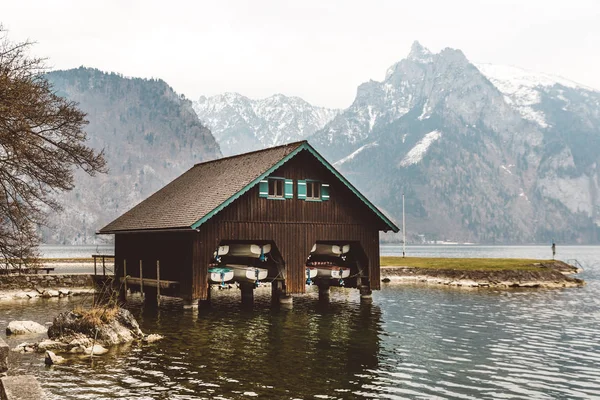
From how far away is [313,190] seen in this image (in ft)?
136

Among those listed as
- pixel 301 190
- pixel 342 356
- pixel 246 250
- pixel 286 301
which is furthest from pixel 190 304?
pixel 342 356

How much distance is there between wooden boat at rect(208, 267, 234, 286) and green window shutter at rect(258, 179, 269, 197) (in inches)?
214

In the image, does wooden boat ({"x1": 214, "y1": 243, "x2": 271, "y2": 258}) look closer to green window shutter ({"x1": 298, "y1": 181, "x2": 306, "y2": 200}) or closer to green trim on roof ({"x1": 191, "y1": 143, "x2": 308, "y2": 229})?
green window shutter ({"x1": 298, "y1": 181, "x2": 306, "y2": 200})

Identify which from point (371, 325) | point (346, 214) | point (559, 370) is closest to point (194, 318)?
point (371, 325)

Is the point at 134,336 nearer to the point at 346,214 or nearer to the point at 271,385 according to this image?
the point at 271,385

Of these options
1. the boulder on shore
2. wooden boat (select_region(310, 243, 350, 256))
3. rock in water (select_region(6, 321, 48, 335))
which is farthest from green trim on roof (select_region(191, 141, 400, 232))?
rock in water (select_region(6, 321, 48, 335))

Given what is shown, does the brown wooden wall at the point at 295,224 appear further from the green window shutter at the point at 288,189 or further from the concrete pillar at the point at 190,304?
the concrete pillar at the point at 190,304

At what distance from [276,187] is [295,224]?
2815mm

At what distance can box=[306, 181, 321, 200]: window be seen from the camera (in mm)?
41469

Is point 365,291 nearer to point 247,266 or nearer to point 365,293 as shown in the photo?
point 365,293

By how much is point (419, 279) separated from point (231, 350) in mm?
47820

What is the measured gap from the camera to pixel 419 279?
70.6m

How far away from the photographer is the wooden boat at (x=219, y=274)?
38.8 meters

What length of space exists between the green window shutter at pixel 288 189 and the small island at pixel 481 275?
30683mm
